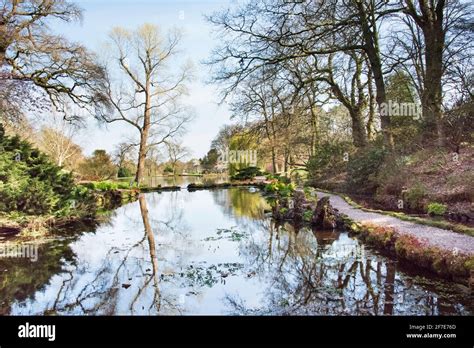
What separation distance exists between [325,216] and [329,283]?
14.2ft

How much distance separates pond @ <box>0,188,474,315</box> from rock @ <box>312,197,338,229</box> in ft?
1.59

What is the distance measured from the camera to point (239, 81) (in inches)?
430

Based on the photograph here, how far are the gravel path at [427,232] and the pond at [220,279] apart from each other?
0.72 m

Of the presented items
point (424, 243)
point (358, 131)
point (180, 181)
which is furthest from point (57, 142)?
point (424, 243)

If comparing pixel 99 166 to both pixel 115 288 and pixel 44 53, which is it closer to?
pixel 44 53

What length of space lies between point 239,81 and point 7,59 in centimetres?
721

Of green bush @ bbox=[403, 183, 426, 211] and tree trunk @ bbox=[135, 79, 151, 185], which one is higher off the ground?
tree trunk @ bbox=[135, 79, 151, 185]

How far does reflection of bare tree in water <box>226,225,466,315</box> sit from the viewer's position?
145 inches

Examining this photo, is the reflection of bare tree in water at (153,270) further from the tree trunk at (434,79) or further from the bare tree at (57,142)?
the bare tree at (57,142)

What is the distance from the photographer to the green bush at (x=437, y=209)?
26.8 feet

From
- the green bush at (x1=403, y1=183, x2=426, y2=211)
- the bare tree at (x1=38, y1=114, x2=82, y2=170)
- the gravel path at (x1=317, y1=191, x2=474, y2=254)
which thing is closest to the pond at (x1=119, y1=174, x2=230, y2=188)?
the bare tree at (x1=38, y1=114, x2=82, y2=170)

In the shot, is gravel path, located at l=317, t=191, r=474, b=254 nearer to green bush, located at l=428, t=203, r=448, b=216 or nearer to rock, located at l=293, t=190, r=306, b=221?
green bush, located at l=428, t=203, r=448, b=216

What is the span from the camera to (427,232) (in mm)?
6117
